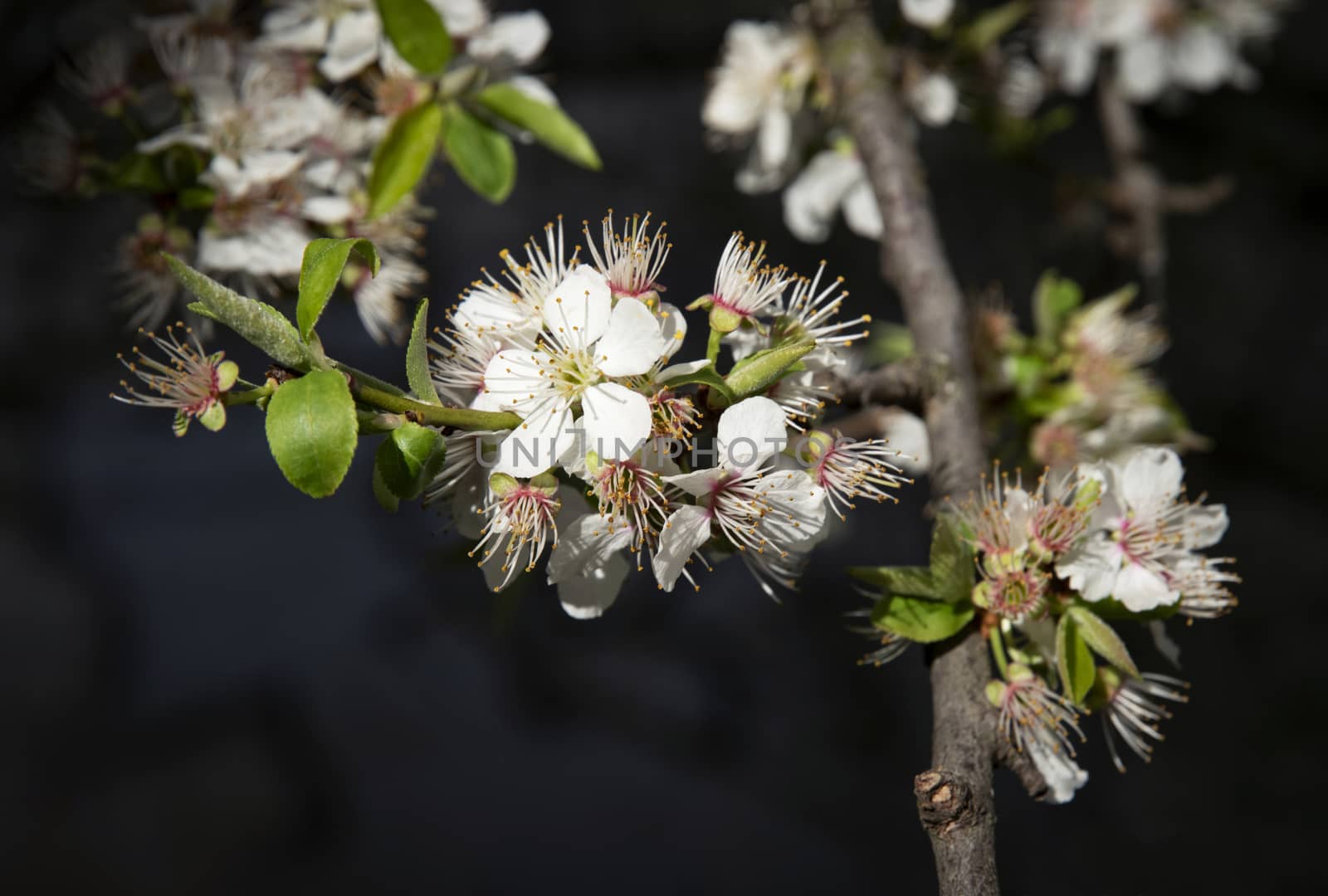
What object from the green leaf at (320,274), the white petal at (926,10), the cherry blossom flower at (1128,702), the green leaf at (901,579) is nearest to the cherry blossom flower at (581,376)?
the green leaf at (320,274)

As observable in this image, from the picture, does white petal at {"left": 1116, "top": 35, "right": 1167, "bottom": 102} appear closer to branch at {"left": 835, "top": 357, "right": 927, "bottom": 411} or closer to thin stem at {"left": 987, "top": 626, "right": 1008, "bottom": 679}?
branch at {"left": 835, "top": 357, "right": 927, "bottom": 411}

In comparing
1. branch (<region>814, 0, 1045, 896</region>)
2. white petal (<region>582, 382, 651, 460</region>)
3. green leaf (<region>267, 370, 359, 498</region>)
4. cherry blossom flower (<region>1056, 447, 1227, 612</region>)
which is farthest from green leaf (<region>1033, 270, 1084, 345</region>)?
green leaf (<region>267, 370, 359, 498</region>)

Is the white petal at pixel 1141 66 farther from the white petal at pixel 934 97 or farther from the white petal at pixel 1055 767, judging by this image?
the white petal at pixel 1055 767

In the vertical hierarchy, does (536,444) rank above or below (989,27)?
below

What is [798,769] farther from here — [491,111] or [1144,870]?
[491,111]

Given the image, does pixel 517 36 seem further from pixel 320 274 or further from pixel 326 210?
pixel 320 274

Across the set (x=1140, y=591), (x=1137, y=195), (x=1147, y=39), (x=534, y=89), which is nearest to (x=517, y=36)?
(x=534, y=89)
